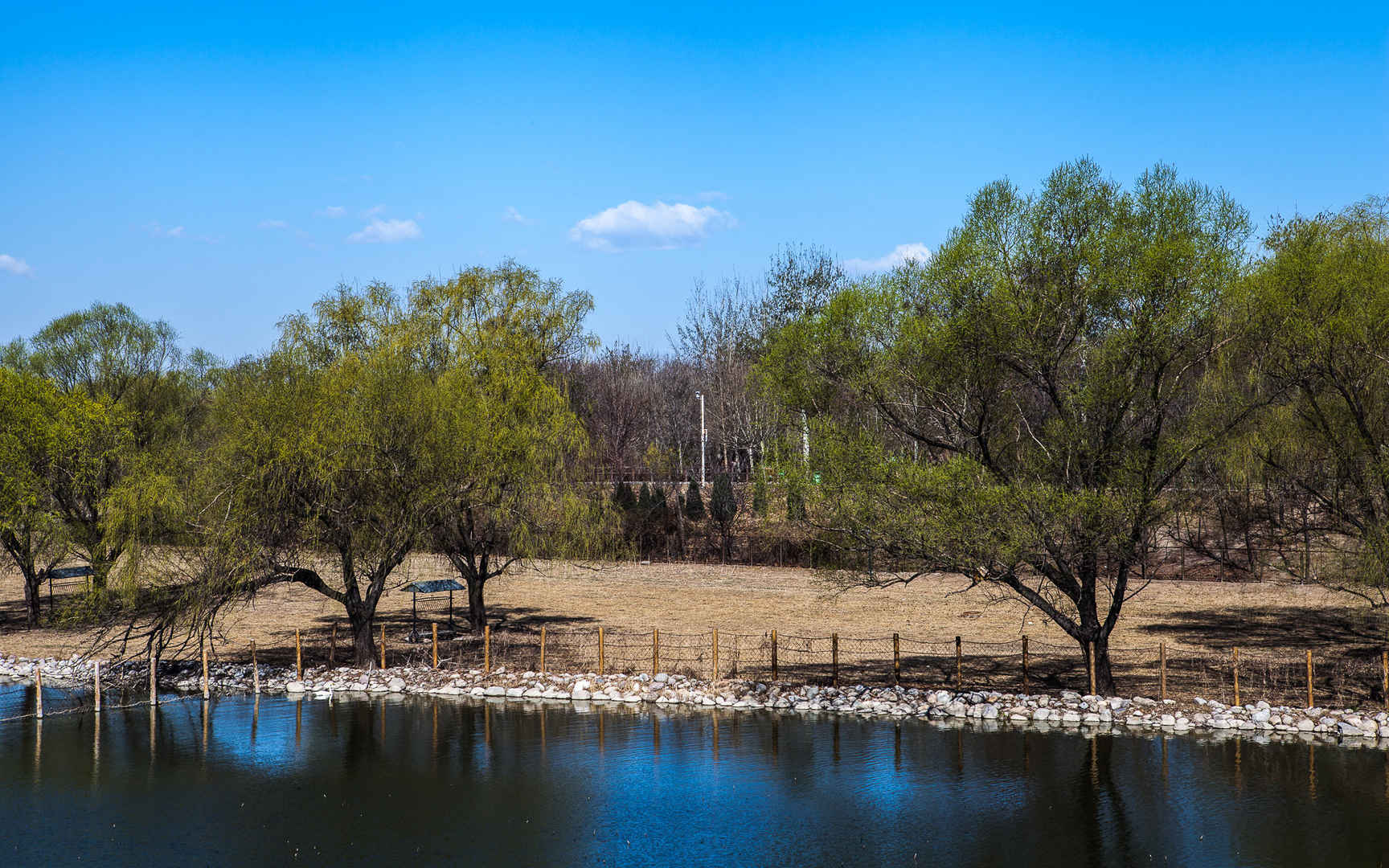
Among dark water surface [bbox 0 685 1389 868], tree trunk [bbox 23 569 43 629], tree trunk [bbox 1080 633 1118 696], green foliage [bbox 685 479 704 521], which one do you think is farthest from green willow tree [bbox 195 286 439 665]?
green foliage [bbox 685 479 704 521]

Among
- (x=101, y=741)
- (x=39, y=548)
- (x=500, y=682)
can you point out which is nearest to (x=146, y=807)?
(x=101, y=741)

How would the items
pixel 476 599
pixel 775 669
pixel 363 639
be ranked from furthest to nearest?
pixel 476 599
pixel 363 639
pixel 775 669

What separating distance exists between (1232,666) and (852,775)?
494 inches

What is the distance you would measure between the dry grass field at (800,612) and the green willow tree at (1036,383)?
23.7ft

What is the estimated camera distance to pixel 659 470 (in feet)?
260

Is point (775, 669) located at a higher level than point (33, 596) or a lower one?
lower

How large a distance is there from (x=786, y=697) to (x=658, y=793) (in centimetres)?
703

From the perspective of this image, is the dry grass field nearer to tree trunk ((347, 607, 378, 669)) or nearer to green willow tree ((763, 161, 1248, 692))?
tree trunk ((347, 607, 378, 669))

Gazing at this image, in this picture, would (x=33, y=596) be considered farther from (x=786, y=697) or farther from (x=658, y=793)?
(x=658, y=793)

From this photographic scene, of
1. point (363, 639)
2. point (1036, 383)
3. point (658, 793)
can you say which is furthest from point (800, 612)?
point (658, 793)

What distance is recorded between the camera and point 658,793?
19.6 meters

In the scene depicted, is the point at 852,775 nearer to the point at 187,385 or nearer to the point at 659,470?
the point at 187,385

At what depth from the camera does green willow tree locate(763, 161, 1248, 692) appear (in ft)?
72.3

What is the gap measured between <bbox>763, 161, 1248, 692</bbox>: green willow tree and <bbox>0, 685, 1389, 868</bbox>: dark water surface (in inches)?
148
